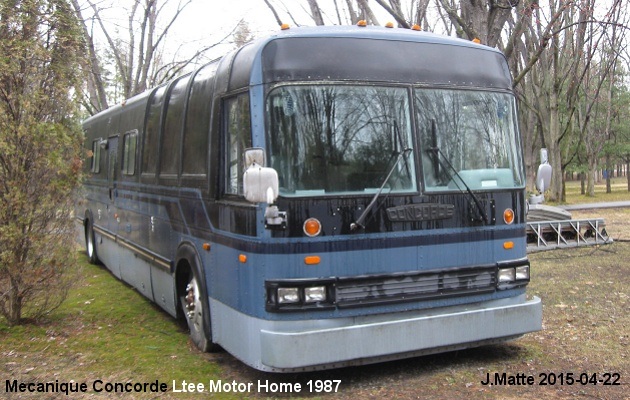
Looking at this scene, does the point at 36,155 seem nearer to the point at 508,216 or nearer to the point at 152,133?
the point at 152,133

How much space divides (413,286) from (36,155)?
4602mm

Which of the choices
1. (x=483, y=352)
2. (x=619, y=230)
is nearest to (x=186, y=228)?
(x=483, y=352)

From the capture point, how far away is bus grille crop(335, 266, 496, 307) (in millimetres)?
5457

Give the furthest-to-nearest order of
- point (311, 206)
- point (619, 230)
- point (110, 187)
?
point (619, 230)
point (110, 187)
point (311, 206)

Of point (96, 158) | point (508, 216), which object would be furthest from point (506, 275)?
point (96, 158)

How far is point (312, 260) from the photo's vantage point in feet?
17.5

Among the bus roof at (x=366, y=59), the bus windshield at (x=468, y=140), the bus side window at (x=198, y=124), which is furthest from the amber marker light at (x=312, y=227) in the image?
the bus side window at (x=198, y=124)

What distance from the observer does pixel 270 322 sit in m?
5.35

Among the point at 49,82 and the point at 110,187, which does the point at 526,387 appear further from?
the point at 110,187

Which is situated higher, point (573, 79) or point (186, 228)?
point (573, 79)

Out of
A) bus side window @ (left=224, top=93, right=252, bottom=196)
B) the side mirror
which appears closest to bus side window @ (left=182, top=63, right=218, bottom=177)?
bus side window @ (left=224, top=93, right=252, bottom=196)

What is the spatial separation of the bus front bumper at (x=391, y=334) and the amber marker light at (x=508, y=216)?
714mm

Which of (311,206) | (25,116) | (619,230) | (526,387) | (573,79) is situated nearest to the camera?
(311,206)

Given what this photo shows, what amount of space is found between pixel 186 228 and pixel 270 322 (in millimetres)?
2208
